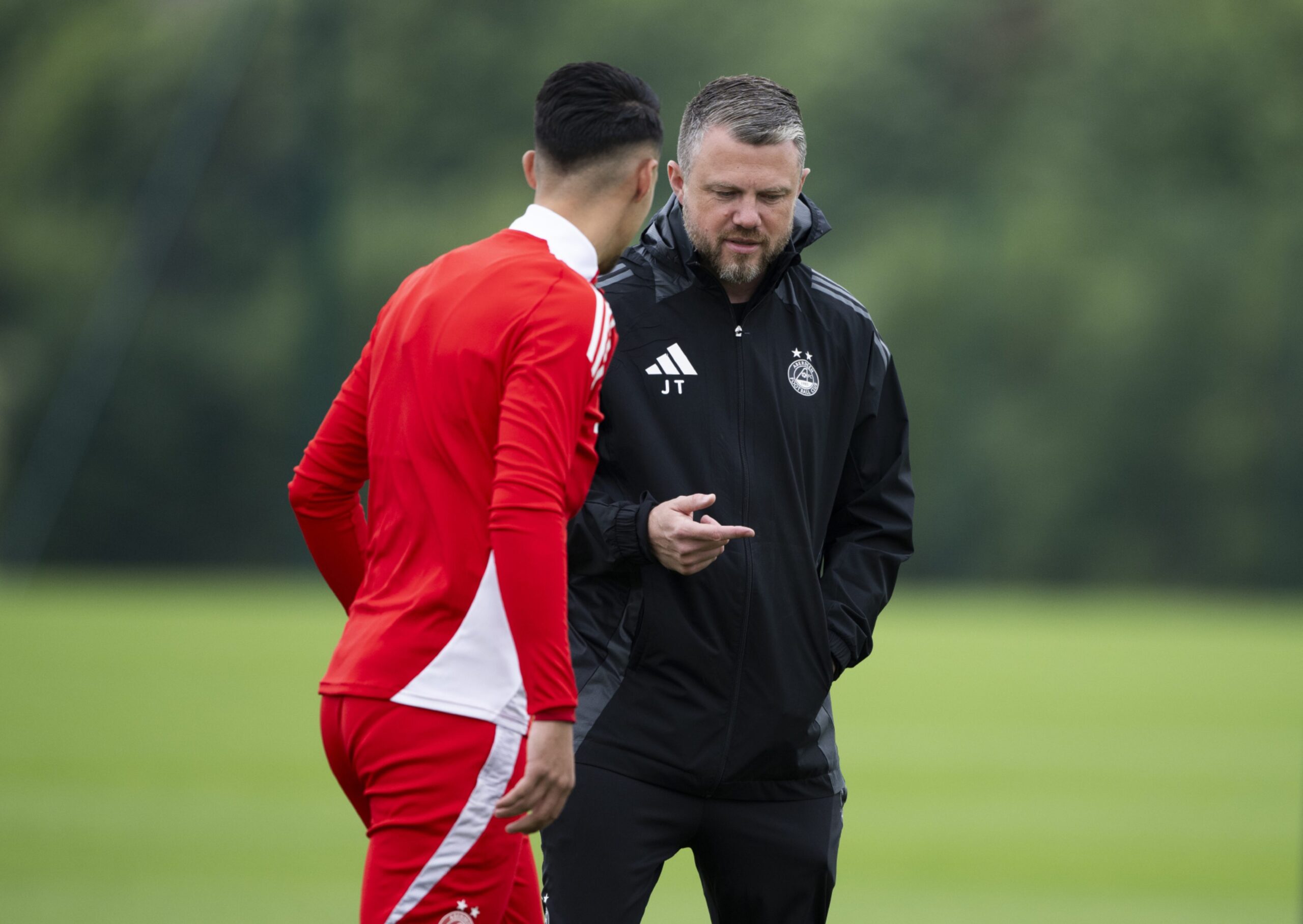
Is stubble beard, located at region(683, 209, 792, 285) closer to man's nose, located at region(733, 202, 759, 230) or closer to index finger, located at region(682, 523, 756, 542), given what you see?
man's nose, located at region(733, 202, 759, 230)

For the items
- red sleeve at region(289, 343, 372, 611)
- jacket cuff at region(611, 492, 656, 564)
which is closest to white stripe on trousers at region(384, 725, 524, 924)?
red sleeve at region(289, 343, 372, 611)

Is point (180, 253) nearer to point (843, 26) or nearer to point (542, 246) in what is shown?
point (843, 26)

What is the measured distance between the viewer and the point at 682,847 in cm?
290

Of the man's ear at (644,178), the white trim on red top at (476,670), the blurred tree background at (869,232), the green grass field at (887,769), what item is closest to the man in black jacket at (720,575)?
the man's ear at (644,178)

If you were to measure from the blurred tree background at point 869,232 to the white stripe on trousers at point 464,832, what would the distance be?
1554 cm

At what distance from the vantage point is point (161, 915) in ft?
19.1

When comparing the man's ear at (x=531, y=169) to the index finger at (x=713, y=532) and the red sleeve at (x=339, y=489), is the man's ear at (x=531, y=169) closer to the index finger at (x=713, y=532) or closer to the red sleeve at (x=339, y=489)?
the red sleeve at (x=339, y=489)

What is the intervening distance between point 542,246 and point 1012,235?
703 inches

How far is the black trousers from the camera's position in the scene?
115 inches

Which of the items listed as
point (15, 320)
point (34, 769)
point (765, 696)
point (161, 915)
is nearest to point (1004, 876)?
point (161, 915)

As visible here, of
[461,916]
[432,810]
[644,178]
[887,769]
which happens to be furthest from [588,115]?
[887,769]

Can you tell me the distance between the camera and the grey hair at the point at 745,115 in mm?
2990

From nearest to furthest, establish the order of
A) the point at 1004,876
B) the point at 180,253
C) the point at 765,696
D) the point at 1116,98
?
the point at 765,696
the point at 1004,876
the point at 180,253
the point at 1116,98

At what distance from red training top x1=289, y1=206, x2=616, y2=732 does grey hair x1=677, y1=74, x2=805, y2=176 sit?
612 mm
